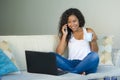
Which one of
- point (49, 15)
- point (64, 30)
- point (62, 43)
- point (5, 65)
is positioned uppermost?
point (49, 15)

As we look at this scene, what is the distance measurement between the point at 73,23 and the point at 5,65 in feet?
2.82

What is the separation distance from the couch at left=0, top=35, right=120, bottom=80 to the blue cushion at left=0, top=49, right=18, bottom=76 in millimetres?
53

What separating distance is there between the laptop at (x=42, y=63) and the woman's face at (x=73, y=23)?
0.58m

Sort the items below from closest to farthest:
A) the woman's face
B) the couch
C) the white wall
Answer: the couch, the woman's face, the white wall

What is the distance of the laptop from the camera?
2.43 metres

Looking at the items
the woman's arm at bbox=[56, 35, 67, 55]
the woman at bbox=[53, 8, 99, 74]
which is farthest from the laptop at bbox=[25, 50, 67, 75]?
the woman's arm at bbox=[56, 35, 67, 55]

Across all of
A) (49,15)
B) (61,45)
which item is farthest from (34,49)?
(49,15)

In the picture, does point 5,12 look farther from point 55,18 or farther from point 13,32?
point 55,18

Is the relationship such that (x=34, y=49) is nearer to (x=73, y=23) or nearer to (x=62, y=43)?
(x=62, y=43)

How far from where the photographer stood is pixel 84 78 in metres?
2.46

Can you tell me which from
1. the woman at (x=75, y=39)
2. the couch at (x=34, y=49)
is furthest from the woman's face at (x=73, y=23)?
the couch at (x=34, y=49)

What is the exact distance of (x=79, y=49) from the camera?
9.64 ft

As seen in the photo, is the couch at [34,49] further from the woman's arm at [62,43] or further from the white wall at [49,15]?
the white wall at [49,15]

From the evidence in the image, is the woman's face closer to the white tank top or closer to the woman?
the woman
